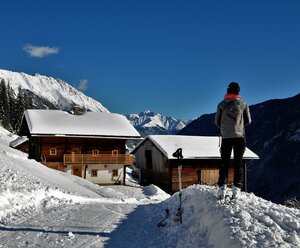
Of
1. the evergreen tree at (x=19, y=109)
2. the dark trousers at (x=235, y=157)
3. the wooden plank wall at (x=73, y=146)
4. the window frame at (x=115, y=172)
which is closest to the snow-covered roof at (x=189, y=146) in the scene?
the wooden plank wall at (x=73, y=146)

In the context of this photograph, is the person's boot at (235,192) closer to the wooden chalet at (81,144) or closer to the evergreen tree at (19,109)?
the wooden chalet at (81,144)

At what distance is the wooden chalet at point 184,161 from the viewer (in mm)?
39875

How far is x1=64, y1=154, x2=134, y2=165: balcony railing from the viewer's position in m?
A: 39.8

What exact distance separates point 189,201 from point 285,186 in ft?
341

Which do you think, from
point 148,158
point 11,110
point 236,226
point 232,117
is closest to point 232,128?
point 232,117

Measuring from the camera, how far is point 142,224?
11.2 meters

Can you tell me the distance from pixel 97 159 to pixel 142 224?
30023mm

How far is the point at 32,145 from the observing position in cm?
4275

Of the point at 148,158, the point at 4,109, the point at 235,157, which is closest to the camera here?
the point at 235,157

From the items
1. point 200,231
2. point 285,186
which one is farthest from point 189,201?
point 285,186

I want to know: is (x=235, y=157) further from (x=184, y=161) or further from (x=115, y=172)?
(x=115, y=172)

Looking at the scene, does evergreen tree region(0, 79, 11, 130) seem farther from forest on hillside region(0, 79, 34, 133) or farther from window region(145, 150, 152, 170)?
window region(145, 150, 152, 170)

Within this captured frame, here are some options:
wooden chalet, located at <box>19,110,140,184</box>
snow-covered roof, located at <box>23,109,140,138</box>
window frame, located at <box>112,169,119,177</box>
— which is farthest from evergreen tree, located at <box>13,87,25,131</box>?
window frame, located at <box>112,169,119,177</box>

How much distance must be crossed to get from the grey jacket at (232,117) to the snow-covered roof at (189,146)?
2959 centimetres
